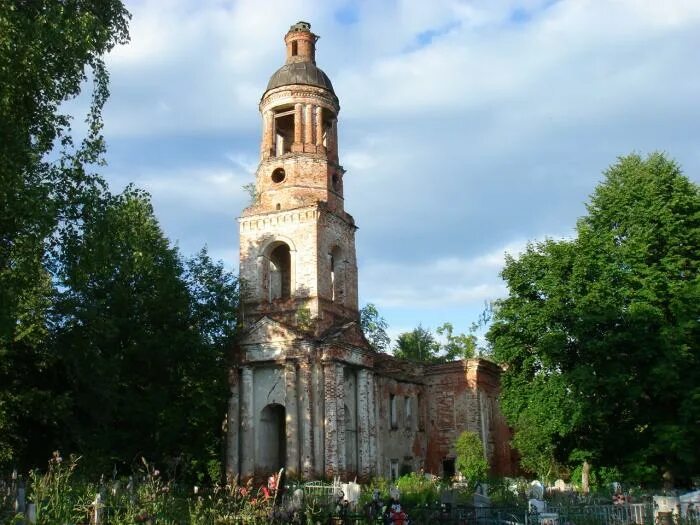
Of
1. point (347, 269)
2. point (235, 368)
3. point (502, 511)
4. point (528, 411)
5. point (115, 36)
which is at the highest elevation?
point (115, 36)

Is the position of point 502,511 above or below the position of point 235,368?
below

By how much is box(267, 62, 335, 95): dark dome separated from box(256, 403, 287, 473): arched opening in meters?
13.0

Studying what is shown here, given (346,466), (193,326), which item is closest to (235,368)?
(193,326)

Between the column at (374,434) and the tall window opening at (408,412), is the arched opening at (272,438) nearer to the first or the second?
the column at (374,434)

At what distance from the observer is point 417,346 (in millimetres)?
52094

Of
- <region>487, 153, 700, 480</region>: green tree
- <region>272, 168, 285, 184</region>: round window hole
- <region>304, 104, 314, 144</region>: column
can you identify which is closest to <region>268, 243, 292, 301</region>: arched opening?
<region>272, 168, 285, 184</region>: round window hole

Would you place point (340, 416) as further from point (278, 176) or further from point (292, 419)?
point (278, 176)

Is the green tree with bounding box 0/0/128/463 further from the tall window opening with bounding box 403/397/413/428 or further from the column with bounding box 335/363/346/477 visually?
the tall window opening with bounding box 403/397/413/428

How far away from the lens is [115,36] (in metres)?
17.4

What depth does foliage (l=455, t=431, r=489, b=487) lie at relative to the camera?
3022 centimetres

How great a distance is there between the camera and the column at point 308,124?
30.4m

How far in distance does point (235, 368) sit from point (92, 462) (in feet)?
21.8

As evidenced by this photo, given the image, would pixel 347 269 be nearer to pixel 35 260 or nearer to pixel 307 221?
pixel 307 221

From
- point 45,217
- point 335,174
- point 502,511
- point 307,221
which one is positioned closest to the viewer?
point 45,217
